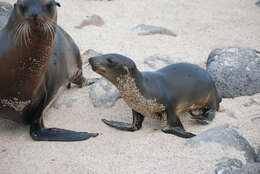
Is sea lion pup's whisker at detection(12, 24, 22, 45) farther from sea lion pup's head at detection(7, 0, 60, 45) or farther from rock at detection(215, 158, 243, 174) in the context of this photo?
rock at detection(215, 158, 243, 174)

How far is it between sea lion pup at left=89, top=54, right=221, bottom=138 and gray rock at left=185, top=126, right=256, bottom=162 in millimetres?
248

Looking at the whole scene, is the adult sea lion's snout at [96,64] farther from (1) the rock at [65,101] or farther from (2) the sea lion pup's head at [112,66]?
(1) the rock at [65,101]

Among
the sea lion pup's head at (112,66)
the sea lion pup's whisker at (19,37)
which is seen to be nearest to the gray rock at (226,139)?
the sea lion pup's head at (112,66)

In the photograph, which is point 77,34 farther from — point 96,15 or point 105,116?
point 105,116

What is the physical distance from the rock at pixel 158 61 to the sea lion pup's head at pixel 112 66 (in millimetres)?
1827

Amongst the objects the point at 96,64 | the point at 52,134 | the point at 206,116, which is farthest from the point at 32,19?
the point at 206,116

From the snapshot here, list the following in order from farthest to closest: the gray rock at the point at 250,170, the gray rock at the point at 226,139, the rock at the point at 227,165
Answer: the gray rock at the point at 226,139 → the rock at the point at 227,165 → the gray rock at the point at 250,170

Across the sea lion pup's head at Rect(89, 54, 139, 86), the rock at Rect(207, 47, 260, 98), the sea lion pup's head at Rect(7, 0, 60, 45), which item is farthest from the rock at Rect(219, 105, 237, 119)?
the sea lion pup's head at Rect(7, 0, 60, 45)

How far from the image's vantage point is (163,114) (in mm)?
3260

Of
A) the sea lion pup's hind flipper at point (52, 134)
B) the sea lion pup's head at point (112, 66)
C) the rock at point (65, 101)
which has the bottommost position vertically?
the rock at point (65, 101)

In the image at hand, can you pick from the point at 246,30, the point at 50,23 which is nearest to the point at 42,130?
the point at 50,23

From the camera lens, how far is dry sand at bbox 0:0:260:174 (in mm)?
2615

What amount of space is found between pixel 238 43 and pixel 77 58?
3073mm

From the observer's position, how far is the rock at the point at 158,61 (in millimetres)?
4897
